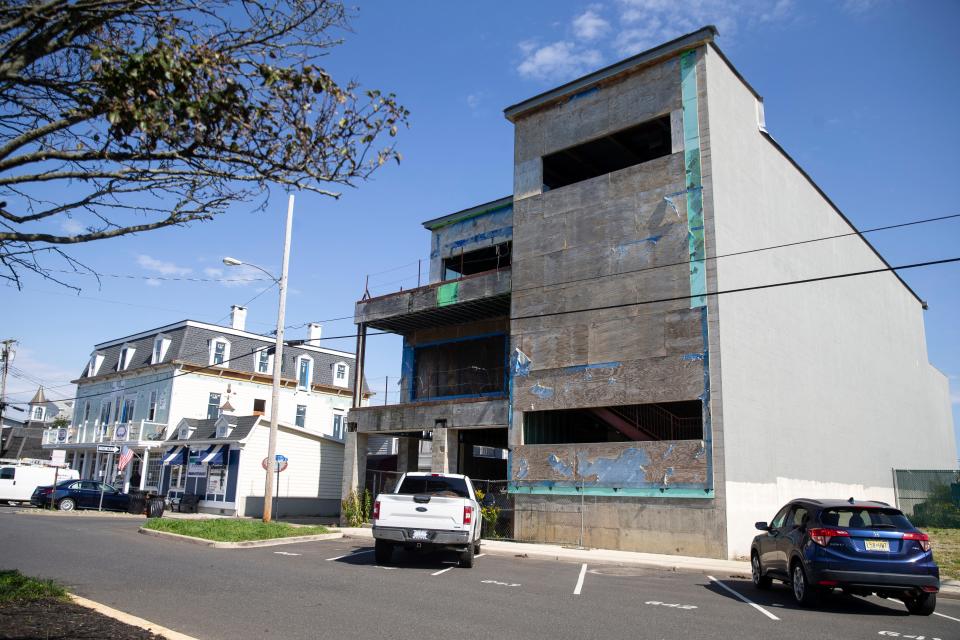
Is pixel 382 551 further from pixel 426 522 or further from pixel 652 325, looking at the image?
pixel 652 325

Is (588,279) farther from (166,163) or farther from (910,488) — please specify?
(910,488)

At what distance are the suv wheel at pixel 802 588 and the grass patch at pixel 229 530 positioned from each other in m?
13.0

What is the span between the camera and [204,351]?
44.2m

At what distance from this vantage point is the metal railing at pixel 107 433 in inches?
1623

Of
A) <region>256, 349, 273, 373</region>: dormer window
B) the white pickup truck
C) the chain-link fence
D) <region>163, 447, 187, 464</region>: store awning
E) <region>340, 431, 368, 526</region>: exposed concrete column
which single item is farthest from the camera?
<region>256, 349, 273, 373</region>: dormer window

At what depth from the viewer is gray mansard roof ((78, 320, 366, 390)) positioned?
4369cm

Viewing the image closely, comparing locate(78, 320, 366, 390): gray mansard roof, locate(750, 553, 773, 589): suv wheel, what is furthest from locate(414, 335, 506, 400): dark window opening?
locate(750, 553, 773, 589): suv wheel

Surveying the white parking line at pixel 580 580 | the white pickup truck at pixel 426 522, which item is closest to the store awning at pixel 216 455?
the white pickup truck at pixel 426 522

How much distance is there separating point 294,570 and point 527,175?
1630 cm

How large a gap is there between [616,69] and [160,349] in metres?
34.0

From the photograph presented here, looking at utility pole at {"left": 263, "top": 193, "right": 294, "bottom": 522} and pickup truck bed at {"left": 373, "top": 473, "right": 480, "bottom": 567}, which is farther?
utility pole at {"left": 263, "top": 193, "right": 294, "bottom": 522}

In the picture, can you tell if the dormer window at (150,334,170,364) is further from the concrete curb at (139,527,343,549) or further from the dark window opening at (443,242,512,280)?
the concrete curb at (139,527,343,549)

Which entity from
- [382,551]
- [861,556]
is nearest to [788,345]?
[861,556]

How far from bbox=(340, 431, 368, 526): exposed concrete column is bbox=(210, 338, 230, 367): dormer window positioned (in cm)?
1989
